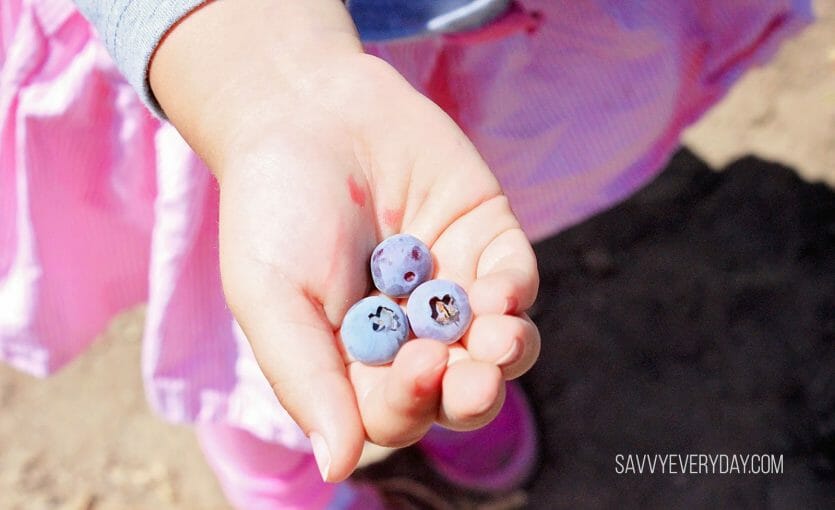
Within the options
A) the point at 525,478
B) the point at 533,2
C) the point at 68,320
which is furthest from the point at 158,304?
the point at 525,478

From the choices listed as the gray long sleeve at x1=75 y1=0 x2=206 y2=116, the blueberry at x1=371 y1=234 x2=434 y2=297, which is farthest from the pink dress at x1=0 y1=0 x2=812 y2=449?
the blueberry at x1=371 y1=234 x2=434 y2=297

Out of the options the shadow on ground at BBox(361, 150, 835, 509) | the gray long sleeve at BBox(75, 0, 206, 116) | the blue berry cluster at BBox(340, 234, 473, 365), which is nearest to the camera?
the blue berry cluster at BBox(340, 234, 473, 365)

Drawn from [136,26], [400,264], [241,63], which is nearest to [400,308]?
[400,264]

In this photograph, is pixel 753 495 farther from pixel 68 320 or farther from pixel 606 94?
pixel 68 320

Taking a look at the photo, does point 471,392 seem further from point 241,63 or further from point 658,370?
point 658,370

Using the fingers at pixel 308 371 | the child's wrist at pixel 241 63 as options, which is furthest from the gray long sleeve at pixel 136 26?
the fingers at pixel 308 371

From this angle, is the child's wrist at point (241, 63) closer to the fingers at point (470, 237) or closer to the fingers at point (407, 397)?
the fingers at point (470, 237)

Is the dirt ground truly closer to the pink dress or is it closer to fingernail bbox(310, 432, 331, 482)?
the pink dress
